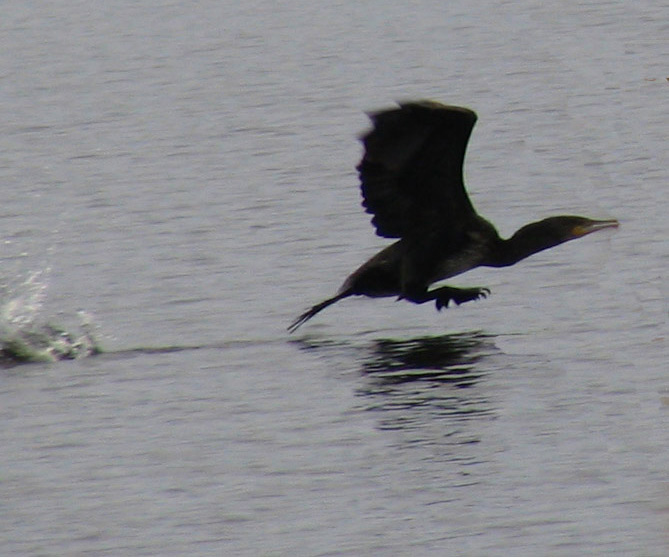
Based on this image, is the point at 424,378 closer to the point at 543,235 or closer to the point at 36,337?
the point at 543,235

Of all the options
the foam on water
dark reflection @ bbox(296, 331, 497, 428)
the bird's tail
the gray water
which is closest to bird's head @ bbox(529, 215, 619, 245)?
the gray water

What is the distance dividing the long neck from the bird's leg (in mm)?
194

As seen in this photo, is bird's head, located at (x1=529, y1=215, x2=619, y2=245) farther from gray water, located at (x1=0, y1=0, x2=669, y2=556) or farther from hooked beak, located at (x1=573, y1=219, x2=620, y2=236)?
gray water, located at (x1=0, y1=0, x2=669, y2=556)

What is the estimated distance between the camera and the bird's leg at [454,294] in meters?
11.3

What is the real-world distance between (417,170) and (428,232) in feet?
1.54

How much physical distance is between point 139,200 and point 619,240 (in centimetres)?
380

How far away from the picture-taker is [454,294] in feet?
37.0

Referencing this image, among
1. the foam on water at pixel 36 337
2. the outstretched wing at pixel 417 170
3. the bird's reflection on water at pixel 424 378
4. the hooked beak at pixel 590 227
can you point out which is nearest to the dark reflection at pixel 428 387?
the bird's reflection on water at pixel 424 378

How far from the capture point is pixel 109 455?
356 inches

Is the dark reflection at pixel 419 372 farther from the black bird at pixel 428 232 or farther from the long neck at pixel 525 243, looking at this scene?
the long neck at pixel 525 243

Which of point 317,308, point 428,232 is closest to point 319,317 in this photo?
point 317,308

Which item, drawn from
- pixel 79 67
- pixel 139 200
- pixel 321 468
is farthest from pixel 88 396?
pixel 79 67

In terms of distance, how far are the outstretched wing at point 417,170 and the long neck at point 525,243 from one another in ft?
0.86

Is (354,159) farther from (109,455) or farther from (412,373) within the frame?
(109,455)
